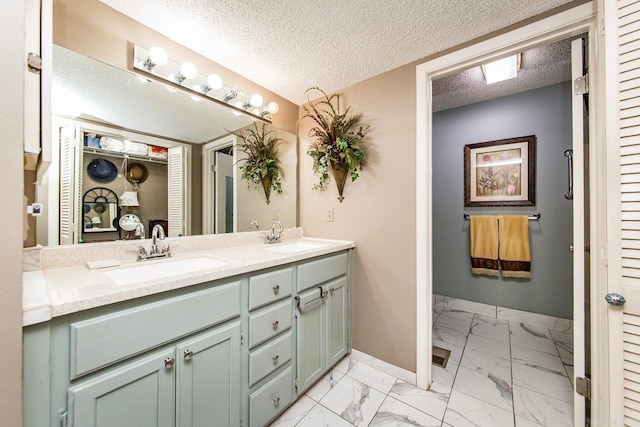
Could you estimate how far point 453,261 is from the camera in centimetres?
284

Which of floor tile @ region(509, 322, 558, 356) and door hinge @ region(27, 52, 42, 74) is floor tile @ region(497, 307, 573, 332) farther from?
door hinge @ region(27, 52, 42, 74)

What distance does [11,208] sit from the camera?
1.94 feet

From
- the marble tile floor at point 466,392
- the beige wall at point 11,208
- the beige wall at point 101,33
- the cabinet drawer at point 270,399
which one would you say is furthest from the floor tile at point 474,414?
the beige wall at point 101,33

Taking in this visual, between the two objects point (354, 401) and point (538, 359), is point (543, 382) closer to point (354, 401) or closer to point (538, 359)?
point (538, 359)

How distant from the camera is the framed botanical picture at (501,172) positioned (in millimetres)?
2406

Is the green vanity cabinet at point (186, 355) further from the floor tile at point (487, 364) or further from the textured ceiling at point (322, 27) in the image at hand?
the textured ceiling at point (322, 27)

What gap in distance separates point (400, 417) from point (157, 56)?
245 centimetres

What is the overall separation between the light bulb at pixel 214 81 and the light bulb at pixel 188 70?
10cm

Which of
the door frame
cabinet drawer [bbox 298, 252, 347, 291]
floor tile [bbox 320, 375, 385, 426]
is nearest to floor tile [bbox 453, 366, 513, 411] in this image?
the door frame

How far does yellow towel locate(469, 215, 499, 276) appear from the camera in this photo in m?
2.55

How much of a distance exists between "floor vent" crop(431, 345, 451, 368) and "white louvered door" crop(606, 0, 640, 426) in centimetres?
105

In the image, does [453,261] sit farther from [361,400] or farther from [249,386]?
[249,386]

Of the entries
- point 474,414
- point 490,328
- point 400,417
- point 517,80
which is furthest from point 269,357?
point 517,80

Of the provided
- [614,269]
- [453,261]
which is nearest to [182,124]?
[614,269]
